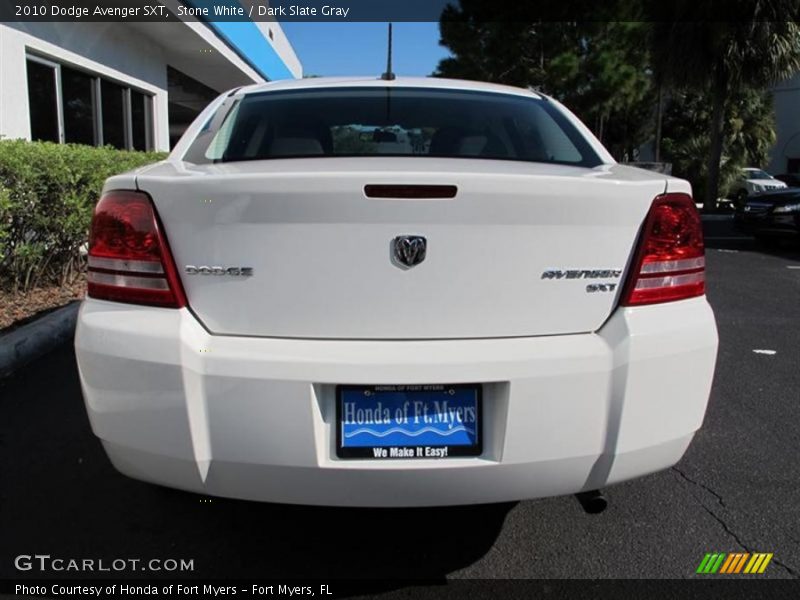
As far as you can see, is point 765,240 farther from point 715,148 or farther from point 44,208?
point 44,208

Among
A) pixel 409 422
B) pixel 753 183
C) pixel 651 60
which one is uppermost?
pixel 651 60

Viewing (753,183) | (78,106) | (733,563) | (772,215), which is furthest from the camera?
(753,183)

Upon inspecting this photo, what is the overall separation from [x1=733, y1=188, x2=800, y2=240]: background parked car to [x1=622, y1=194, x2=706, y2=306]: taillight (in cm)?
1061

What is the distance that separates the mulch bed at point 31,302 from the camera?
511 centimetres

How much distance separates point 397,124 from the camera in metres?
3.05

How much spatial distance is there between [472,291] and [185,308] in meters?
0.82

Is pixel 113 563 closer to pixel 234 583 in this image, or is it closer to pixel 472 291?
pixel 234 583

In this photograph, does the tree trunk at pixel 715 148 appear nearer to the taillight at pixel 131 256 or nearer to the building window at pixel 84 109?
the building window at pixel 84 109

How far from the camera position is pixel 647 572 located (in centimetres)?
240

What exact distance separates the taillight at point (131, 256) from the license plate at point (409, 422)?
0.59 m

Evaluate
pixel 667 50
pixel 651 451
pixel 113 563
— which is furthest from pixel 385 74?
pixel 667 50

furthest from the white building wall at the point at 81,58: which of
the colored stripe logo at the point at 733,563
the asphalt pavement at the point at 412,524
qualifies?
the colored stripe logo at the point at 733,563

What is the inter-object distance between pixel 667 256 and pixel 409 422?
0.93 m

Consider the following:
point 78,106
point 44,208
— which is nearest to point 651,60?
point 78,106
